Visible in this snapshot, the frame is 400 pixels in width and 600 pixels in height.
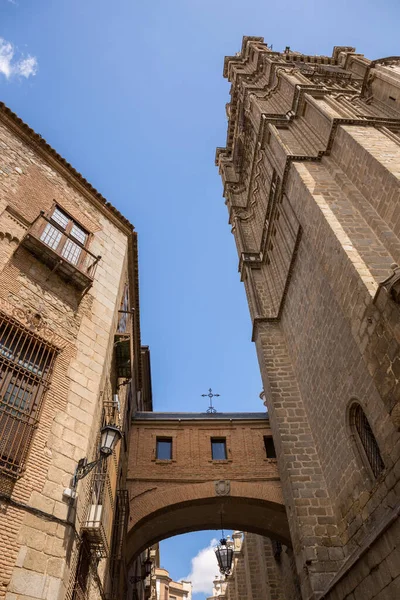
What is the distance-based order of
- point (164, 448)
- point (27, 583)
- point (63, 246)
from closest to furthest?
point (27, 583), point (63, 246), point (164, 448)

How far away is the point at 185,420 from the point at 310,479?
19.1 feet

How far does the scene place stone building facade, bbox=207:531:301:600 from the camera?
56.9 feet

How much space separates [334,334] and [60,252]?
7.28 meters

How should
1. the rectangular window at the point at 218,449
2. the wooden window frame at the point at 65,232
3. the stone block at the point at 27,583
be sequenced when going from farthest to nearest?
1. the rectangular window at the point at 218,449
2. the wooden window frame at the point at 65,232
3. the stone block at the point at 27,583

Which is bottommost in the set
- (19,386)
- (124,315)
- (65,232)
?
(19,386)

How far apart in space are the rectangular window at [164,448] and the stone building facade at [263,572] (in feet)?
17.1

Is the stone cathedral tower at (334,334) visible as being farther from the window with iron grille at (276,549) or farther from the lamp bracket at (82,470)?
the window with iron grille at (276,549)

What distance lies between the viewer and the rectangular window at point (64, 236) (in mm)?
9555

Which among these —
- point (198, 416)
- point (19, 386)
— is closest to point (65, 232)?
point (19, 386)

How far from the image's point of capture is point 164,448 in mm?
15508

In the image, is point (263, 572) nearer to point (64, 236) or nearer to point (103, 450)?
point (103, 450)

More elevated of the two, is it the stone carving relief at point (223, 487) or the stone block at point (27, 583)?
the stone carving relief at point (223, 487)

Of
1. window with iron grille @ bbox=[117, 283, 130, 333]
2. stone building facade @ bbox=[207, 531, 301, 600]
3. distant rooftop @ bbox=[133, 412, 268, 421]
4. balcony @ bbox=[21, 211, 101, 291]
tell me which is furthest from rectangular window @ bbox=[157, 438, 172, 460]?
balcony @ bbox=[21, 211, 101, 291]

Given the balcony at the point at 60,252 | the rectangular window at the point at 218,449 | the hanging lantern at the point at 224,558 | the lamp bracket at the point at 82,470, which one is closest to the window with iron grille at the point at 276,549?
the hanging lantern at the point at 224,558
